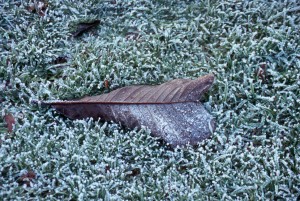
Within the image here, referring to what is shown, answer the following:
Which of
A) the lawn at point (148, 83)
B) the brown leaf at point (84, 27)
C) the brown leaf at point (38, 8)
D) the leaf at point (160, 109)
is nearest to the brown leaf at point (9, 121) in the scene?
the lawn at point (148, 83)

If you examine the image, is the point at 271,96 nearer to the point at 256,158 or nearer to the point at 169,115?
the point at 256,158

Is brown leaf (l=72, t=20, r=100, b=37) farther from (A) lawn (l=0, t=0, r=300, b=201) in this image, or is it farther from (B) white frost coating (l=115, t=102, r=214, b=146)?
(B) white frost coating (l=115, t=102, r=214, b=146)

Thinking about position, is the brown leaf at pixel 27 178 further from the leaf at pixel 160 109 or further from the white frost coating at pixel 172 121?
the white frost coating at pixel 172 121

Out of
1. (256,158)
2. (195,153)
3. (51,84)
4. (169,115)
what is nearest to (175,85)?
(169,115)

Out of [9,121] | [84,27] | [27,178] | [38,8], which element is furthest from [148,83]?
[38,8]

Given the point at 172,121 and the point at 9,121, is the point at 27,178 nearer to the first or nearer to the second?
the point at 9,121

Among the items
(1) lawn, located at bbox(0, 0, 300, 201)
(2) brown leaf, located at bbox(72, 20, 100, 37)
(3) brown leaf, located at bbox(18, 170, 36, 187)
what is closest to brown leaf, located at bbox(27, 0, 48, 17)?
(1) lawn, located at bbox(0, 0, 300, 201)
